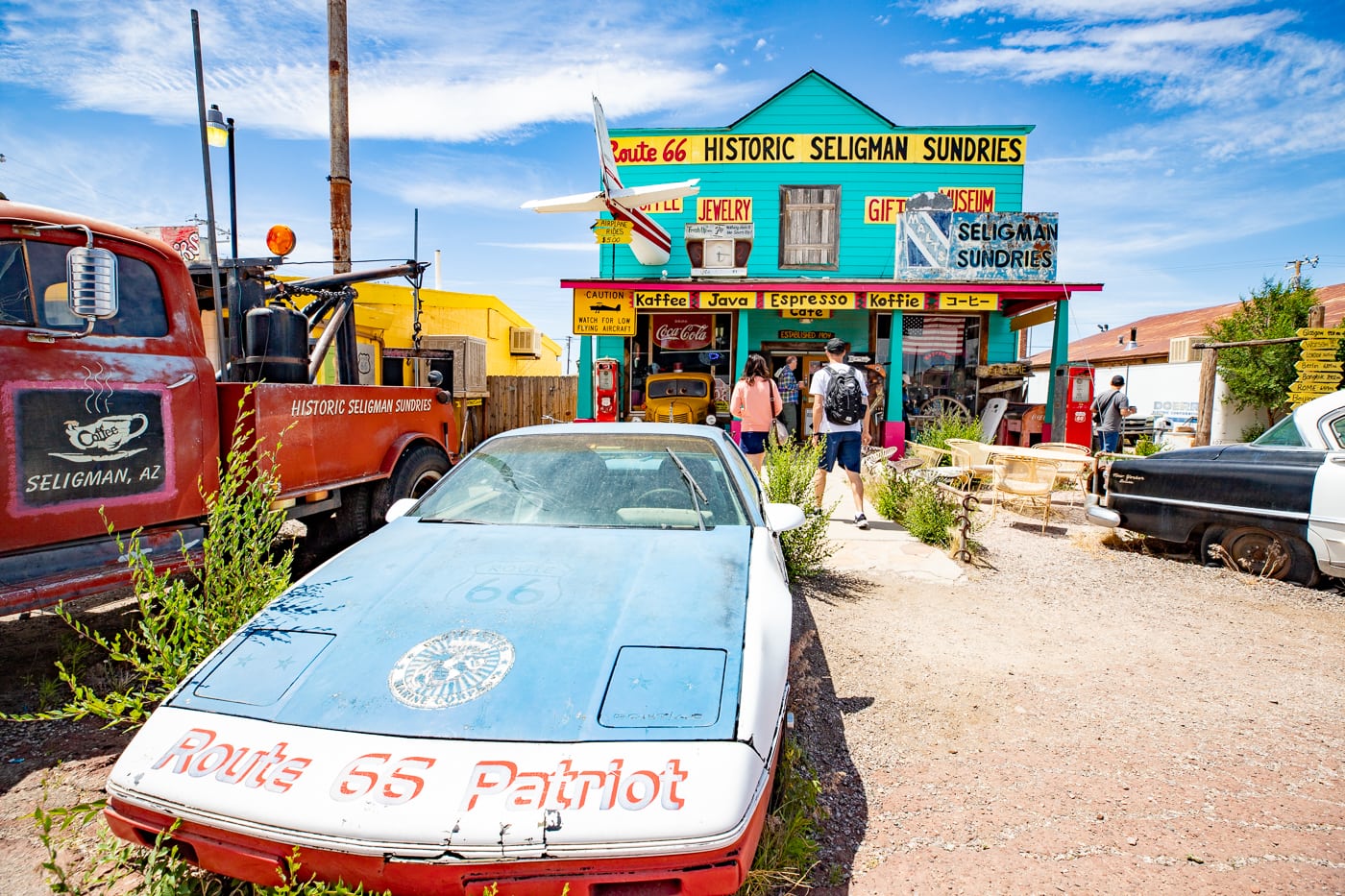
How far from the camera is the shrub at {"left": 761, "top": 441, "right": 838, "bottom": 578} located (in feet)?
17.0

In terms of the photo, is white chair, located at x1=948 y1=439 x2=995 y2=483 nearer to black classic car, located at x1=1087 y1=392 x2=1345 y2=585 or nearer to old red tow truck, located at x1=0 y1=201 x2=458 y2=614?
black classic car, located at x1=1087 y1=392 x2=1345 y2=585

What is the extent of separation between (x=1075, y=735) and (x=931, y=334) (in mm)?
12529

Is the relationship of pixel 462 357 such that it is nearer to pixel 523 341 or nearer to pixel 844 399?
pixel 523 341

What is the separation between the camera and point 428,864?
1462 millimetres

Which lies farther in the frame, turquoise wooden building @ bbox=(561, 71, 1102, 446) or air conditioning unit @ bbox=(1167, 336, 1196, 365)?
air conditioning unit @ bbox=(1167, 336, 1196, 365)

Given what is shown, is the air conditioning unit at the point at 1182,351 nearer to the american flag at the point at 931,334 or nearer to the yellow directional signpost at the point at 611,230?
the american flag at the point at 931,334

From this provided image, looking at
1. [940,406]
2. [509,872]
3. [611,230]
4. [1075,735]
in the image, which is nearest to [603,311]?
[611,230]

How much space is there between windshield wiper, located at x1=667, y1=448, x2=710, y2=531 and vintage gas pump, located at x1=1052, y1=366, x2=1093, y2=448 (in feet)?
35.0

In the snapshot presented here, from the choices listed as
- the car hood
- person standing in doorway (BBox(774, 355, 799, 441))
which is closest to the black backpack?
the car hood

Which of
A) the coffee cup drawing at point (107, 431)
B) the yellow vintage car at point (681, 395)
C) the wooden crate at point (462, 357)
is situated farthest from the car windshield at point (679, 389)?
the coffee cup drawing at point (107, 431)

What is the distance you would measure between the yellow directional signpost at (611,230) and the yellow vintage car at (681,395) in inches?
116

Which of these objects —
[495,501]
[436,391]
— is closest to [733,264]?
[436,391]

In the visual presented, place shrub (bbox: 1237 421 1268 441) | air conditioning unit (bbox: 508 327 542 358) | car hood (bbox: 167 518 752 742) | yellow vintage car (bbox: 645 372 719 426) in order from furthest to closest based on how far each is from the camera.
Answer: air conditioning unit (bbox: 508 327 542 358)
shrub (bbox: 1237 421 1268 441)
yellow vintage car (bbox: 645 372 719 426)
car hood (bbox: 167 518 752 742)

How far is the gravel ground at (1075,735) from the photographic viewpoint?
224 centimetres
